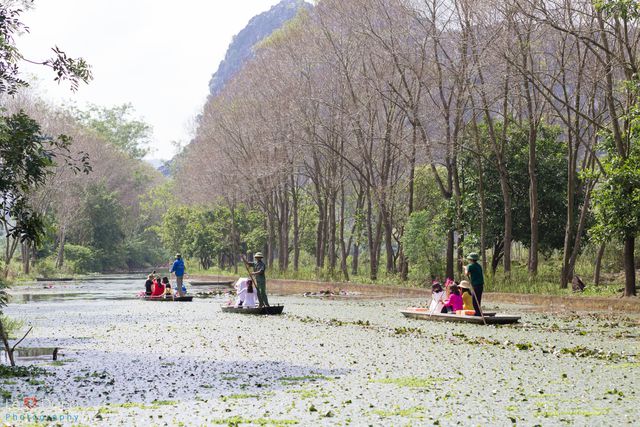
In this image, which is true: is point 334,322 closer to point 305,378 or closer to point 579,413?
point 305,378

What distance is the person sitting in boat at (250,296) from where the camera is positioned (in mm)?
30672

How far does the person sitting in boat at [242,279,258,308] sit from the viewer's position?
30.7 metres

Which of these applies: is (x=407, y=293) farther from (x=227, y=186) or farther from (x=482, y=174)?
(x=227, y=186)

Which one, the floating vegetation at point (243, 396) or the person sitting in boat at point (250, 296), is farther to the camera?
the person sitting in boat at point (250, 296)

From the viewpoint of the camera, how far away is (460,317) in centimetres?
2439

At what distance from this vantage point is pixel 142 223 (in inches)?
4759

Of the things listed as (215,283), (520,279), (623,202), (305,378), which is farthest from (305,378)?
(215,283)

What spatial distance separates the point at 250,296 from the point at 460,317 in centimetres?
858

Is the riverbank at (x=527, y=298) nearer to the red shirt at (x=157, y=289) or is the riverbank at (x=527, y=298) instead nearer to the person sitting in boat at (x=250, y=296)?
the person sitting in boat at (x=250, y=296)

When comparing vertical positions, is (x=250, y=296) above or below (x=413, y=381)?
above

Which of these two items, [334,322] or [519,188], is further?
[519,188]

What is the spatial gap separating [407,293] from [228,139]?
27.0 metres

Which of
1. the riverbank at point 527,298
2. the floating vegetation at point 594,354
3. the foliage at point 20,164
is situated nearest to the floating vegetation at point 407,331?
the floating vegetation at point 594,354

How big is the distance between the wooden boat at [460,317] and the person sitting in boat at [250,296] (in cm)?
575
